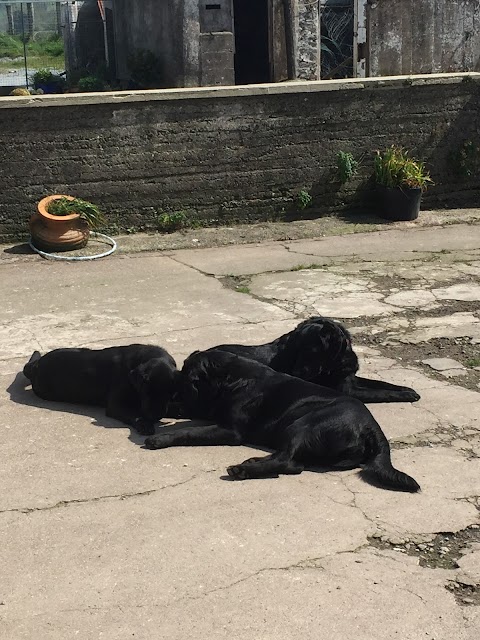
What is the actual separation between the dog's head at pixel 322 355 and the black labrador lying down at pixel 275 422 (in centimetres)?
31

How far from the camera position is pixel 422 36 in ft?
56.4

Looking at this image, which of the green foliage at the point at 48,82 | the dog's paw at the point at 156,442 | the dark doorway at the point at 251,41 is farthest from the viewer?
the green foliage at the point at 48,82

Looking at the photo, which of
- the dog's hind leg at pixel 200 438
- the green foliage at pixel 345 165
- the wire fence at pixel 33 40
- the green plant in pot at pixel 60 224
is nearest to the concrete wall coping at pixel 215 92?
the green foliage at pixel 345 165

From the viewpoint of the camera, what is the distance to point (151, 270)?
941 centimetres

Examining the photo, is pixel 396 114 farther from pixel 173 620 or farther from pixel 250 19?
pixel 250 19

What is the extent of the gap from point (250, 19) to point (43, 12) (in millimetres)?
20683

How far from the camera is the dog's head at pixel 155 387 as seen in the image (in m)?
5.50

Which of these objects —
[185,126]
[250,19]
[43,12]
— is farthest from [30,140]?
[43,12]

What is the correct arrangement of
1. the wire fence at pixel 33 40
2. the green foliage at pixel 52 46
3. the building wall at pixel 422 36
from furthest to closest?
the green foliage at pixel 52 46 → the wire fence at pixel 33 40 → the building wall at pixel 422 36

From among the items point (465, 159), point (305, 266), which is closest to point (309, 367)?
point (305, 266)

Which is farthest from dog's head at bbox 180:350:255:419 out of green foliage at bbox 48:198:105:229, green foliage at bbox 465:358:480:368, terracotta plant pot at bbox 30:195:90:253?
green foliage at bbox 48:198:105:229

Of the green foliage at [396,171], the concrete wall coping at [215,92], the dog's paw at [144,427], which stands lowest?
the dog's paw at [144,427]

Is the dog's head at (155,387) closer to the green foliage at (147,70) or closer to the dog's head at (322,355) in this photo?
the dog's head at (322,355)

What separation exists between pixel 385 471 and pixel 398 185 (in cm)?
710
